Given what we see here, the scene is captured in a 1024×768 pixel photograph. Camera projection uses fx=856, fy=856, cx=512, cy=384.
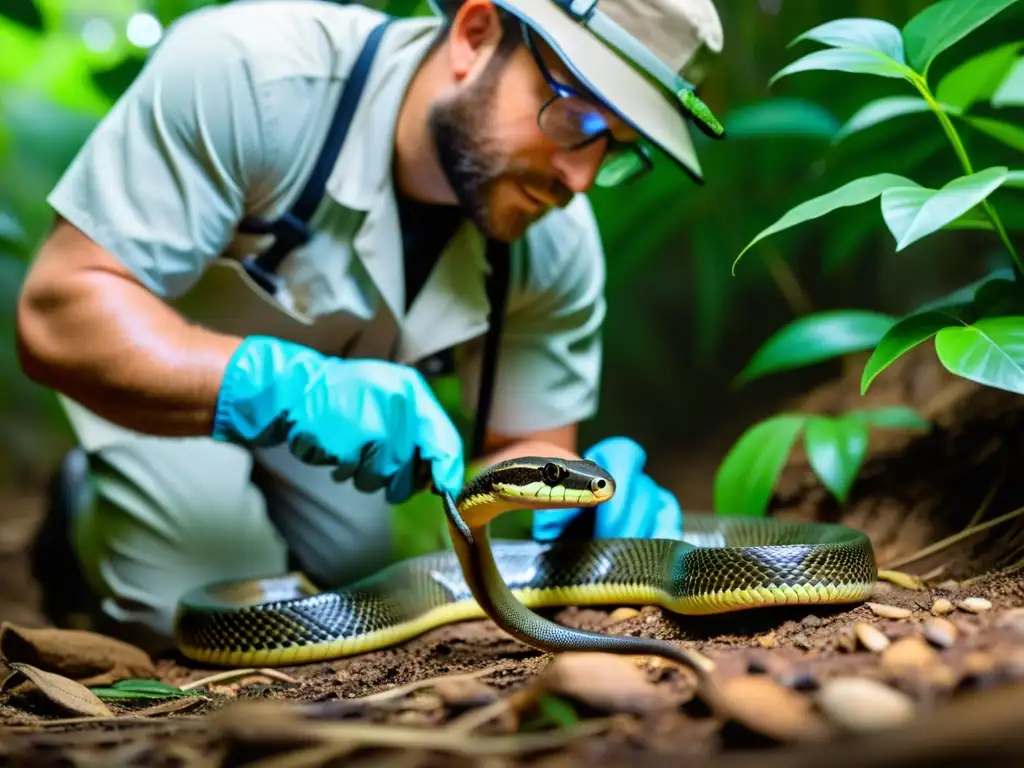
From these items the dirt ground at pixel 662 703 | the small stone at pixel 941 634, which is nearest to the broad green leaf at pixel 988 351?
the dirt ground at pixel 662 703

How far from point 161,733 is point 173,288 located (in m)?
1.59

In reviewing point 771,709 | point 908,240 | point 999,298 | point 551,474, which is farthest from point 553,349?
point 771,709

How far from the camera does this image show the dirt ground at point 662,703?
3.41 feet

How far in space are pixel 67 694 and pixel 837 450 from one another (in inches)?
87.7

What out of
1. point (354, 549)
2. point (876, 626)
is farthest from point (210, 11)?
point (876, 626)

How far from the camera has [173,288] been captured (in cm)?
266

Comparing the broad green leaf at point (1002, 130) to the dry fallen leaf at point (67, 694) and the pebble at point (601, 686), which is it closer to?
the pebble at point (601, 686)

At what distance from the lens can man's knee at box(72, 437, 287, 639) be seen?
3.37 meters

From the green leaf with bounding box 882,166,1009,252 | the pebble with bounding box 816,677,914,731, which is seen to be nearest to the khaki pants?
the green leaf with bounding box 882,166,1009,252

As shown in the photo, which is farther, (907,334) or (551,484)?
(907,334)

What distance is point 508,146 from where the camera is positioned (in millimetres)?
2637

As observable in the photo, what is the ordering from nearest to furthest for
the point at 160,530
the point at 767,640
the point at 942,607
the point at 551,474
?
1. the point at 942,607
2. the point at 767,640
3. the point at 551,474
4. the point at 160,530

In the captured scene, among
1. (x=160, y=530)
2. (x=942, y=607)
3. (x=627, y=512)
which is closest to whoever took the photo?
(x=942, y=607)

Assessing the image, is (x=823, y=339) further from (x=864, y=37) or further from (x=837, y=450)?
(x=864, y=37)
